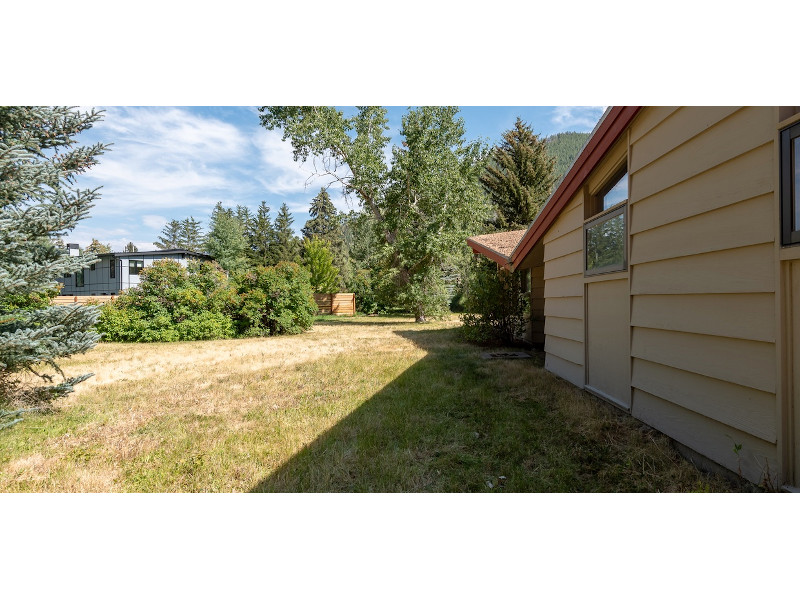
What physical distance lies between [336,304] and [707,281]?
20.3m

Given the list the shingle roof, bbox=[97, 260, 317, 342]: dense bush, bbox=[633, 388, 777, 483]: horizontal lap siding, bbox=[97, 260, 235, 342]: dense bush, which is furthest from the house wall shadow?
bbox=[97, 260, 235, 342]: dense bush

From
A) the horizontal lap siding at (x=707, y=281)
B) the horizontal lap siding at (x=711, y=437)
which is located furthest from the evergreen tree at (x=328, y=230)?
the horizontal lap siding at (x=711, y=437)

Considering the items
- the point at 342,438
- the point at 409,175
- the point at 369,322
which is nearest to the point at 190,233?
the point at 369,322

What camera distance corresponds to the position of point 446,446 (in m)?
2.89

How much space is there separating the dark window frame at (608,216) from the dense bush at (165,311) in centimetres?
981

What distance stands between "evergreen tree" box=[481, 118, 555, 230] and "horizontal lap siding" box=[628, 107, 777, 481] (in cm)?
1876

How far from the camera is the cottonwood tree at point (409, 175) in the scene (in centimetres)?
1412

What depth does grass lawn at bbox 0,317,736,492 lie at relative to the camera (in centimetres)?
235

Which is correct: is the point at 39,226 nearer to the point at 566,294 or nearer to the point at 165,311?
the point at 566,294

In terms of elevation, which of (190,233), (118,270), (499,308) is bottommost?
(499,308)

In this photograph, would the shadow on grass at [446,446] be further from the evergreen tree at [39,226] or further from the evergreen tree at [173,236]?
the evergreen tree at [173,236]
